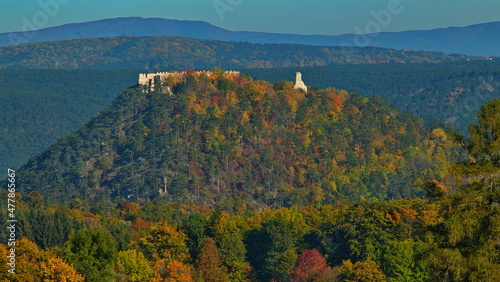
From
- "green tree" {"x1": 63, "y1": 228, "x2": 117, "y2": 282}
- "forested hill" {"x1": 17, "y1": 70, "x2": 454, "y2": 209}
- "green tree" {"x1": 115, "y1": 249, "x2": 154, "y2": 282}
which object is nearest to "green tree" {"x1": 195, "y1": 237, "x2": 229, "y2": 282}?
"green tree" {"x1": 115, "y1": 249, "x2": 154, "y2": 282}

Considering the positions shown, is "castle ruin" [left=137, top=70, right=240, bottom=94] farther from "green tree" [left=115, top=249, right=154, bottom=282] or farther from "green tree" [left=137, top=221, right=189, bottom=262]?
"green tree" [left=115, top=249, right=154, bottom=282]

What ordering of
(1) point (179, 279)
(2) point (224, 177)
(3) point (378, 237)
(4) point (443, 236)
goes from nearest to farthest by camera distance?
(4) point (443, 236) < (1) point (179, 279) < (3) point (378, 237) < (2) point (224, 177)

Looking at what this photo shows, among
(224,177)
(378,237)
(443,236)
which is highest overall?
(443,236)

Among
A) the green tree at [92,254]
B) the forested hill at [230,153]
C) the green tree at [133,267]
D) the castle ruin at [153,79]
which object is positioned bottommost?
the forested hill at [230,153]

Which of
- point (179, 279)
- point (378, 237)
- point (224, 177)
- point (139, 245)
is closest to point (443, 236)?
point (179, 279)

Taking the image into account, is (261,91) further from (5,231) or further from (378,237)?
(378,237)

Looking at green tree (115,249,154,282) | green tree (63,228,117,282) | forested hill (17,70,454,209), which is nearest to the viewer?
green tree (63,228,117,282)

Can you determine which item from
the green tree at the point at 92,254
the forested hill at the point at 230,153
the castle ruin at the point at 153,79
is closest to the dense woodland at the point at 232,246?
the green tree at the point at 92,254

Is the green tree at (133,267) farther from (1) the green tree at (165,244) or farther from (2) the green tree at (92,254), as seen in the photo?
(1) the green tree at (165,244)
